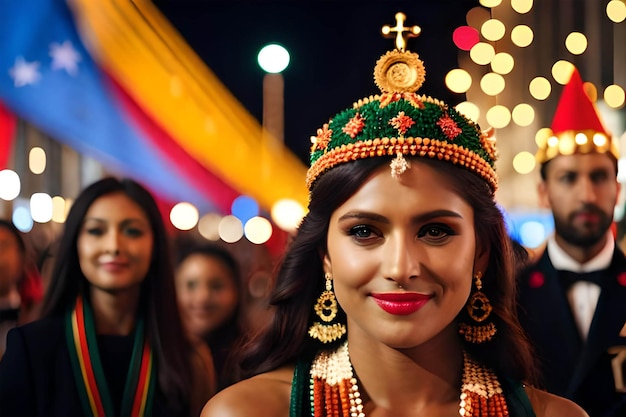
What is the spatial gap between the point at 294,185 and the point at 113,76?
2.33 ft

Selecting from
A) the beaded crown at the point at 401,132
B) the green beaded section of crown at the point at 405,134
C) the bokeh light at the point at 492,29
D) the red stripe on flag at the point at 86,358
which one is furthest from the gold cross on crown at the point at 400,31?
the red stripe on flag at the point at 86,358

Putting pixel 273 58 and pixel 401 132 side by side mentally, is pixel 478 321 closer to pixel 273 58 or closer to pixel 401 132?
pixel 401 132

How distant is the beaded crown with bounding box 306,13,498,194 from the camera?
5.82 feet

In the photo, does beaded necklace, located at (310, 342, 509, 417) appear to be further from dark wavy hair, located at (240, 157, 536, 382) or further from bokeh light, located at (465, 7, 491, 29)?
bokeh light, located at (465, 7, 491, 29)

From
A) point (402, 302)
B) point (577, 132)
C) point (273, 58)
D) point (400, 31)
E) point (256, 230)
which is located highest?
point (273, 58)

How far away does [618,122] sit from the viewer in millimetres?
2713

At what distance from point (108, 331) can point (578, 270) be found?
159 centimetres

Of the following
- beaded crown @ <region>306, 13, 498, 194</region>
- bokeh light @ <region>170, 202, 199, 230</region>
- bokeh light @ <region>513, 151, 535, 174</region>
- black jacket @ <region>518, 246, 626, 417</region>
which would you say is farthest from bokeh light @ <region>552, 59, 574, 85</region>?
bokeh light @ <region>170, 202, 199, 230</region>

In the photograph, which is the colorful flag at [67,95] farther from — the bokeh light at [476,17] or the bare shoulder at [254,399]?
the bokeh light at [476,17]

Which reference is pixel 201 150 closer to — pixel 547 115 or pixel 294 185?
pixel 294 185

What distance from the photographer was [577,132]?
2.69 m

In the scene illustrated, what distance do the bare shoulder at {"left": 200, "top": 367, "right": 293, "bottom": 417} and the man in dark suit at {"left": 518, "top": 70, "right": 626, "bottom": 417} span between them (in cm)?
109

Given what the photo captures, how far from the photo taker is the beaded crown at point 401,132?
177 cm

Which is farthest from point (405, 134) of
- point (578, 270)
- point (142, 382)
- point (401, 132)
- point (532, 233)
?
point (142, 382)
